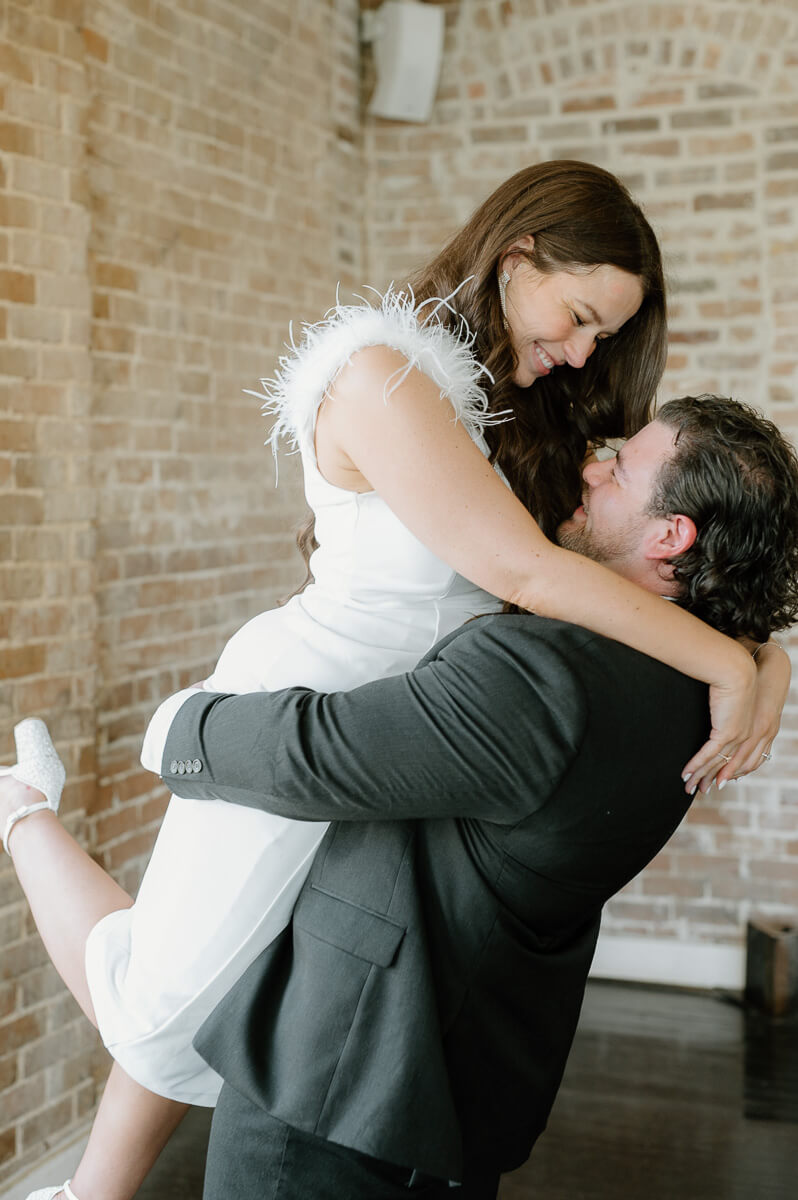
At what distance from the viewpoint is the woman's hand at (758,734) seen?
1.50 metres

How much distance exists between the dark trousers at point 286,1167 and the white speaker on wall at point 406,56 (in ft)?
13.0

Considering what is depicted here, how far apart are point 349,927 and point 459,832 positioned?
185mm

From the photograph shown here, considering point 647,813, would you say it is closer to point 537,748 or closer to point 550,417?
point 537,748

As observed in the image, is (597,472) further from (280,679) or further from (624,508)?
(280,679)

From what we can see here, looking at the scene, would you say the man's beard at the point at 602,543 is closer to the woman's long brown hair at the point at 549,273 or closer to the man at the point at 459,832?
the man at the point at 459,832

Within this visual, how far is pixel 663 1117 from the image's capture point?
344cm

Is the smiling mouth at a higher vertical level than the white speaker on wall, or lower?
lower

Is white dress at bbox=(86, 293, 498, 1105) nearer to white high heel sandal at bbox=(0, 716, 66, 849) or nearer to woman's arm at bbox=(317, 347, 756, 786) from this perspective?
Result: woman's arm at bbox=(317, 347, 756, 786)

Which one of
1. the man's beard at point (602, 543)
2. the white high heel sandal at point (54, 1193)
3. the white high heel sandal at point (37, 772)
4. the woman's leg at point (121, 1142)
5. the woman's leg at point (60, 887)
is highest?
the man's beard at point (602, 543)

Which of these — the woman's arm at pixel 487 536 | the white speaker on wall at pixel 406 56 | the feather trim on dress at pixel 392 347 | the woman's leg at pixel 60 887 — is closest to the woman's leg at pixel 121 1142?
the woman's leg at pixel 60 887

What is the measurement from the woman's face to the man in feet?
1.24

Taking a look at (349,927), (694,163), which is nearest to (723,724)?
(349,927)

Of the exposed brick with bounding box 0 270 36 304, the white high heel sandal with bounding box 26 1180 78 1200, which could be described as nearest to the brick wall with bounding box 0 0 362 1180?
the exposed brick with bounding box 0 270 36 304

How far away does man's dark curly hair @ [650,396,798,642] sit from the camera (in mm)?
1525
